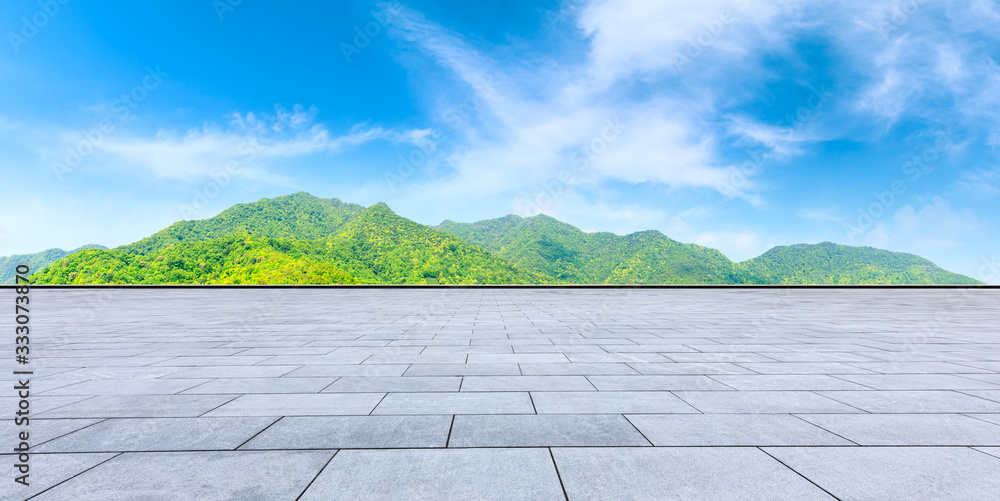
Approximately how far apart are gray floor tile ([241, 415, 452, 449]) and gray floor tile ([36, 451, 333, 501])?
0.17 m

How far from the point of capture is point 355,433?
3.37 metres

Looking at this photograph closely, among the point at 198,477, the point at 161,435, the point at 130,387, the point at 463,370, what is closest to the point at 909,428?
the point at 463,370

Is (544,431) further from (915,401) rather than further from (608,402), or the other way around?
(915,401)

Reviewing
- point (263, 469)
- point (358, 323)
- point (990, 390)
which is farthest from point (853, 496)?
point (358, 323)

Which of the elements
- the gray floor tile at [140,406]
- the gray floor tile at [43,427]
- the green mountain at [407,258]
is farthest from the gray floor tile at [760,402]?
the green mountain at [407,258]

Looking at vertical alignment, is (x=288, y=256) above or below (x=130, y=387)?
above

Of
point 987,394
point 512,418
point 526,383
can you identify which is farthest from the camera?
point 526,383

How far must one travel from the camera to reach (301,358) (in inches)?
244

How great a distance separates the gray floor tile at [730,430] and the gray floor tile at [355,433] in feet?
5.63

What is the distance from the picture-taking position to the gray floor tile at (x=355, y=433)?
10.4ft

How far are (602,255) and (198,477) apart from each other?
73387 millimetres

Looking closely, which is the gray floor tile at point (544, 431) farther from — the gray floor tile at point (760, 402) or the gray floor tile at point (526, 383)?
the gray floor tile at point (760, 402)

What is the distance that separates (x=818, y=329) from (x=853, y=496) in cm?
819

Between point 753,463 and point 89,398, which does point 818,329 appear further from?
point 89,398
